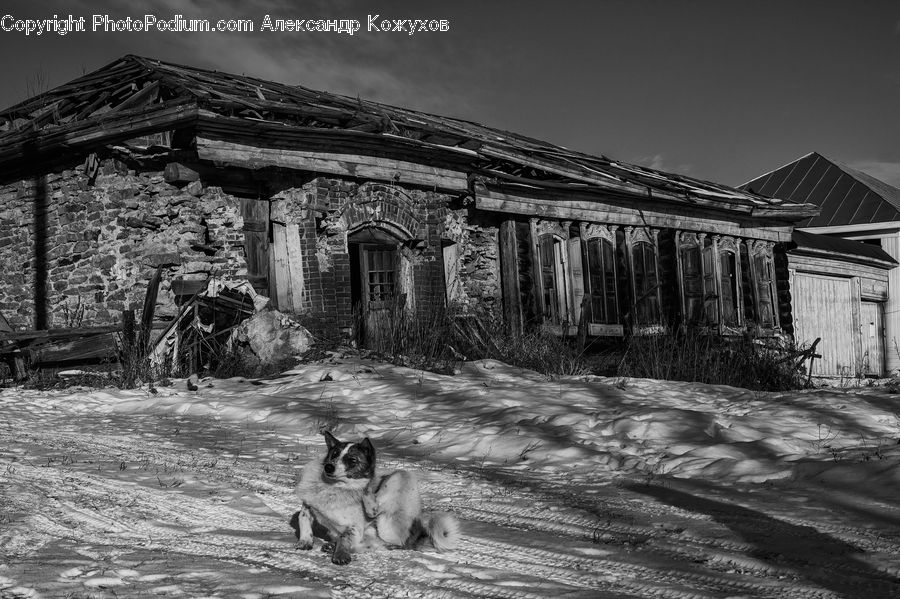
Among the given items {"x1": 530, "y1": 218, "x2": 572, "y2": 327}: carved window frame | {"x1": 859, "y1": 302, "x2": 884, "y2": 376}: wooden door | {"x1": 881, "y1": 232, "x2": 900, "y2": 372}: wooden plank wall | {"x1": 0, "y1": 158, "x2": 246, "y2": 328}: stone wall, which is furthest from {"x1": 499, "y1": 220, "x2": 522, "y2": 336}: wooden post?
{"x1": 881, "y1": 232, "x2": 900, "y2": 372}: wooden plank wall

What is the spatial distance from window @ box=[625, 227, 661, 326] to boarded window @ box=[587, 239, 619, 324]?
538 mm

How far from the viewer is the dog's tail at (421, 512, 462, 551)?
160 inches

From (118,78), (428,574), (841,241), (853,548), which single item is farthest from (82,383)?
(841,241)

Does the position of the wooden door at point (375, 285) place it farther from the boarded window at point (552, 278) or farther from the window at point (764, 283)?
the window at point (764, 283)

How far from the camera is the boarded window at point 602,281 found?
16094 mm

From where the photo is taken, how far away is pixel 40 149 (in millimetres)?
12117

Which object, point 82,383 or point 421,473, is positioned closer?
point 421,473

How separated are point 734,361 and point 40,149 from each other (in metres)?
10.1

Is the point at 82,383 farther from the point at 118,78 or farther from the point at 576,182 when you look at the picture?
the point at 576,182

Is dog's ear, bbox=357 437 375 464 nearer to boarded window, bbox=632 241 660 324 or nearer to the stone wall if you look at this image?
the stone wall

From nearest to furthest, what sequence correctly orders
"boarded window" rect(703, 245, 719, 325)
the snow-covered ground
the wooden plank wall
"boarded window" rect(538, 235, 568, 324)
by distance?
the snow-covered ground, "boarded window" rect(538, 235, 568, 324), "boarded window" rect(703, 245, 719, 325), the wooden plank wall

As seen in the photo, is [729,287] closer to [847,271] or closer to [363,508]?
[847,271]

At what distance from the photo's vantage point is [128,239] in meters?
11.7

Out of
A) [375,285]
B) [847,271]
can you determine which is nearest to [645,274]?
[375,285]
